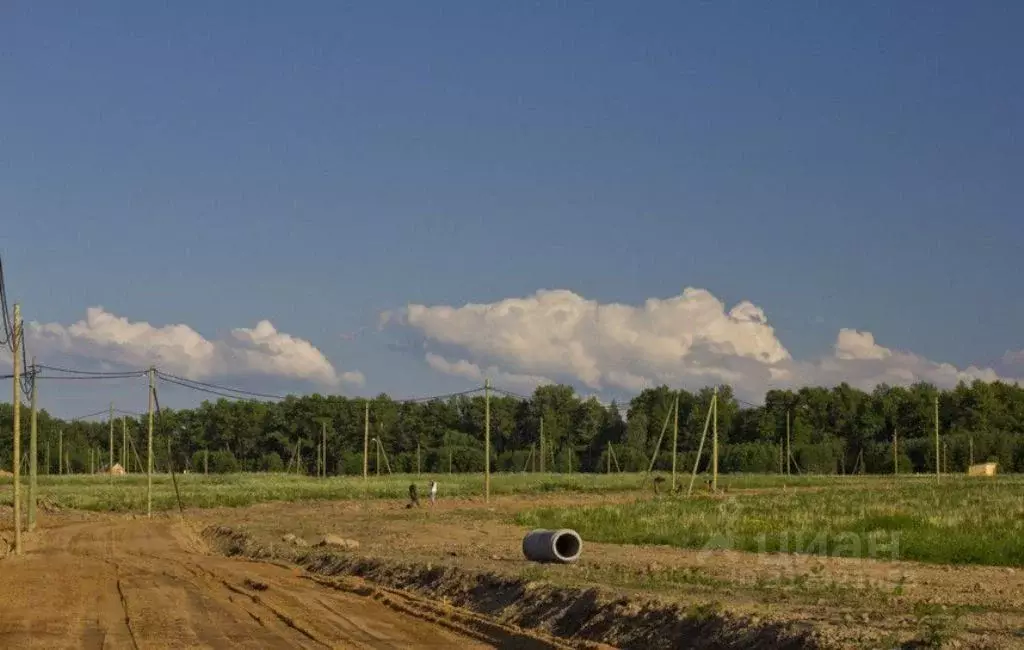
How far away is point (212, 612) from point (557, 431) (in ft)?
498

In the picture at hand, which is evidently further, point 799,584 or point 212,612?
point 799,584

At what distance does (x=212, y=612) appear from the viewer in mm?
19359

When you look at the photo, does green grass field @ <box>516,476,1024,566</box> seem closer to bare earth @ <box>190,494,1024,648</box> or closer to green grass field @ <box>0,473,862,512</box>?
bare earth @ <box>190,494,1024,648</box>

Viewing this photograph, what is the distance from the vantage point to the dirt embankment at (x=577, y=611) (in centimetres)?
1415

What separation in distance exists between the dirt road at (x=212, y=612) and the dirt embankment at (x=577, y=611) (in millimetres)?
764

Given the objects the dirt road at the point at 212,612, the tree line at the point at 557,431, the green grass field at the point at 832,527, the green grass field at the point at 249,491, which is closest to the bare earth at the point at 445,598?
the dirt road at the point at 212,612

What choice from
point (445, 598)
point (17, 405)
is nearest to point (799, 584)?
point (445, 598)

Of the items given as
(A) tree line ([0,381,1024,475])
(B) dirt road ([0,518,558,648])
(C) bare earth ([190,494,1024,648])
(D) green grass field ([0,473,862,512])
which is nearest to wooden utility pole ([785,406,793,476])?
(A) tree line ([0,381,1024,475])

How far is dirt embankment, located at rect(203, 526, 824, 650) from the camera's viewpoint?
557 inches

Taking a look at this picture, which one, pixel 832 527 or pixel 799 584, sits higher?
pixel 799 584

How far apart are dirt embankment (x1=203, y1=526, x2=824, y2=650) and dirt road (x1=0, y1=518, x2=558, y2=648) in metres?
0.76

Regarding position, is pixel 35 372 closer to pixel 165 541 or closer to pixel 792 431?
pixel 165 541

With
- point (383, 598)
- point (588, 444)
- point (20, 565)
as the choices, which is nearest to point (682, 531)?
point (383, 598)

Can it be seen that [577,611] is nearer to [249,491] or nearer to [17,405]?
[17,405]
